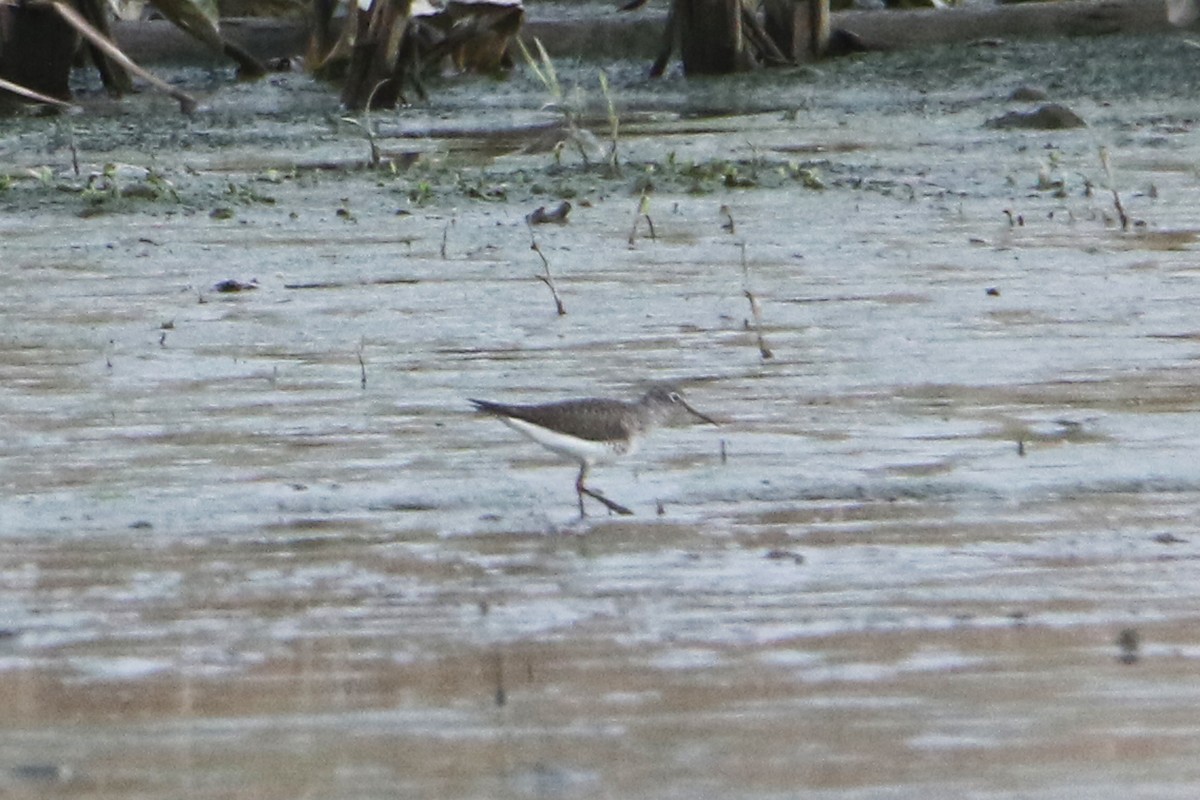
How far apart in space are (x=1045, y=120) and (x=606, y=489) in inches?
324

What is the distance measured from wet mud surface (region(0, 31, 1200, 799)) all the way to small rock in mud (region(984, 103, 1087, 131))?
1.70m

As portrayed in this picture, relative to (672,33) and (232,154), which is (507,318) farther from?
(672,33)

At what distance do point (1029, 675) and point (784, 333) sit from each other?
3.58 meters

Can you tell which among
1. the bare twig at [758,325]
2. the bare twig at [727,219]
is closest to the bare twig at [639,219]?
the bare twig at [727,219]

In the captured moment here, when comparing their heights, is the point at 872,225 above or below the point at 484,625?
below

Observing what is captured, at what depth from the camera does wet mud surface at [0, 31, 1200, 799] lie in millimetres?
3837

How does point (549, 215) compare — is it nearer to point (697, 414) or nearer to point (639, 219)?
point (639, 219)

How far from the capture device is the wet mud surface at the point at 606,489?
12.6 ft

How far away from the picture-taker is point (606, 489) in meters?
5.76

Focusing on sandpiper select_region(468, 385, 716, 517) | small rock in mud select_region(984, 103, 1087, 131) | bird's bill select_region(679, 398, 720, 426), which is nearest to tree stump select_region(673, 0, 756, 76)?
small rock in mud select_region(984, 103, 1087, 131)

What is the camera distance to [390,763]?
3.71 metres

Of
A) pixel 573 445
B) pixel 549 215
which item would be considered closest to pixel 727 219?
pixel 549 215

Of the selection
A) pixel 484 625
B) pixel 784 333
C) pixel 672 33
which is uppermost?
pixel 484 625

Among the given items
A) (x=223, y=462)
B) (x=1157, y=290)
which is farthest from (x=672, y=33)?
(x=223, y=462)
